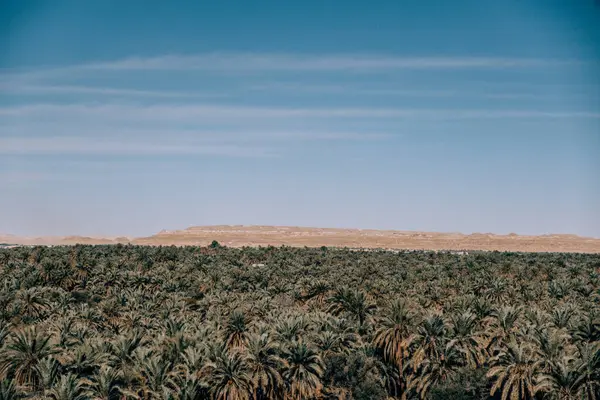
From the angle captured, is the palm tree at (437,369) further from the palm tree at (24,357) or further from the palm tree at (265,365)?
the palm tree at (24,357)

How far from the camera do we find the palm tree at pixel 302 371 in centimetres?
4559

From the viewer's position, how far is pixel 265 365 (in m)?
45.4

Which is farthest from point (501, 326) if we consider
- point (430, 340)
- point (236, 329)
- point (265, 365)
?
point (236, 329)

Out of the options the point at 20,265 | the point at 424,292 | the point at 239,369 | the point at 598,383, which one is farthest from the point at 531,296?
the point at 20,265

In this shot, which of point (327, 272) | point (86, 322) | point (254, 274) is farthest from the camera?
point (327, 272)

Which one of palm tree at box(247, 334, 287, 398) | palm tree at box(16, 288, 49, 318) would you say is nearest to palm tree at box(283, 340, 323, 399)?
palm tree at box(247, 334, 287, 398)

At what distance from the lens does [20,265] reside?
333ft

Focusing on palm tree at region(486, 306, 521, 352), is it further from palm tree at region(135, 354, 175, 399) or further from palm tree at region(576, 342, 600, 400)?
palm tree at region(135, 354, 175, 399)

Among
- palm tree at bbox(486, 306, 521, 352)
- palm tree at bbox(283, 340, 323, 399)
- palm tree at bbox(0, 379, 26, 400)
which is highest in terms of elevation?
palm tree at bbox(486, 306, 521, 352)

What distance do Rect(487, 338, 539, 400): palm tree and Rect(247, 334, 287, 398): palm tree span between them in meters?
15.2

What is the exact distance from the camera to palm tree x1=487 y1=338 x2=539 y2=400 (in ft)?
138

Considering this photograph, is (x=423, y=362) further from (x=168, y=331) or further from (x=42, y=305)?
(x=42, y=305)

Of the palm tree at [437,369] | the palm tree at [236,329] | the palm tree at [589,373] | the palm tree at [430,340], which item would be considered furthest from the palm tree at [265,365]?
the palm tree at [589,373]

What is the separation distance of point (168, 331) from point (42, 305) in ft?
72.0
